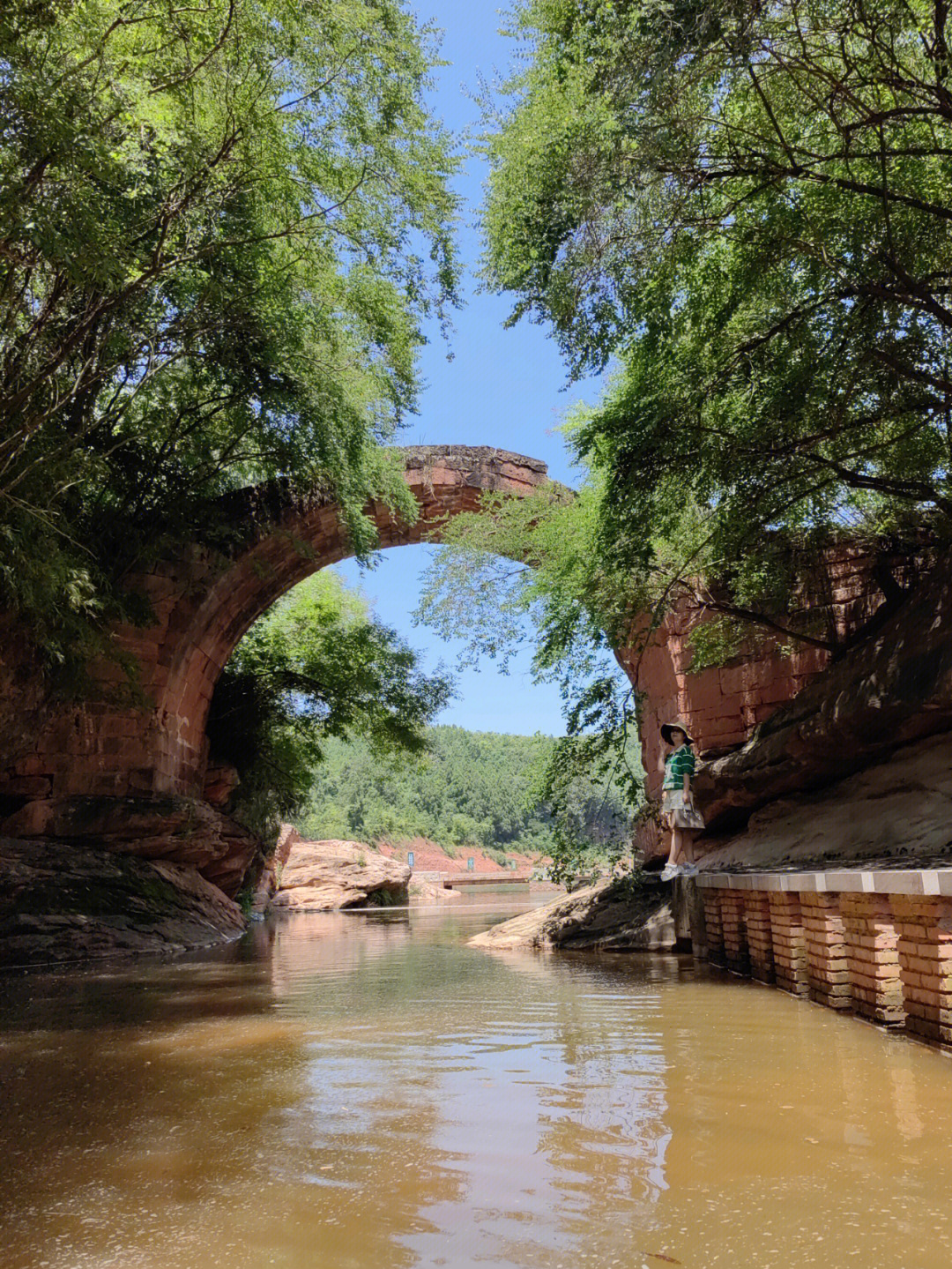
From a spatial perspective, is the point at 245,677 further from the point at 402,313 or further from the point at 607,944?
the point at 607,944

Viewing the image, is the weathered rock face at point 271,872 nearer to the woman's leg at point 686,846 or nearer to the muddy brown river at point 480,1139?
the woman's leg at point 686,846

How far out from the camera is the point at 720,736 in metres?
12.1

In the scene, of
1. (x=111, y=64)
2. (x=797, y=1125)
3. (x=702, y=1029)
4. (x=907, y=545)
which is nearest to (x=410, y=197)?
(x=111, y=64)

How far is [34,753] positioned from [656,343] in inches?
383

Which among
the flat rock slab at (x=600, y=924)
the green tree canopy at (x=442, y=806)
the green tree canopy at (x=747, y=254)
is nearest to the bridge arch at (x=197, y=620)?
the flat rock slab at (x=600, y=924)

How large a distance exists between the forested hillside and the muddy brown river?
48.6 m

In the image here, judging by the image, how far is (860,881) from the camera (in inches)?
195

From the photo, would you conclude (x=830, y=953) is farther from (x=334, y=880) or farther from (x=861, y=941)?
(x=334, y=880)

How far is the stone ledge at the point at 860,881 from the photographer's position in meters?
4.14

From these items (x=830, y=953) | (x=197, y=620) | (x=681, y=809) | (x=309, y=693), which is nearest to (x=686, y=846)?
(x=681, y=809)

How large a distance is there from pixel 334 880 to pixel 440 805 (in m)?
42.9

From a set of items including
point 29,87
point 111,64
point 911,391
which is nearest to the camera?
point 29,87

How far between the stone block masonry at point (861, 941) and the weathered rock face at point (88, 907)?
761cm

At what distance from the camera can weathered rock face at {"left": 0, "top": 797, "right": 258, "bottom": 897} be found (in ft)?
43.2
